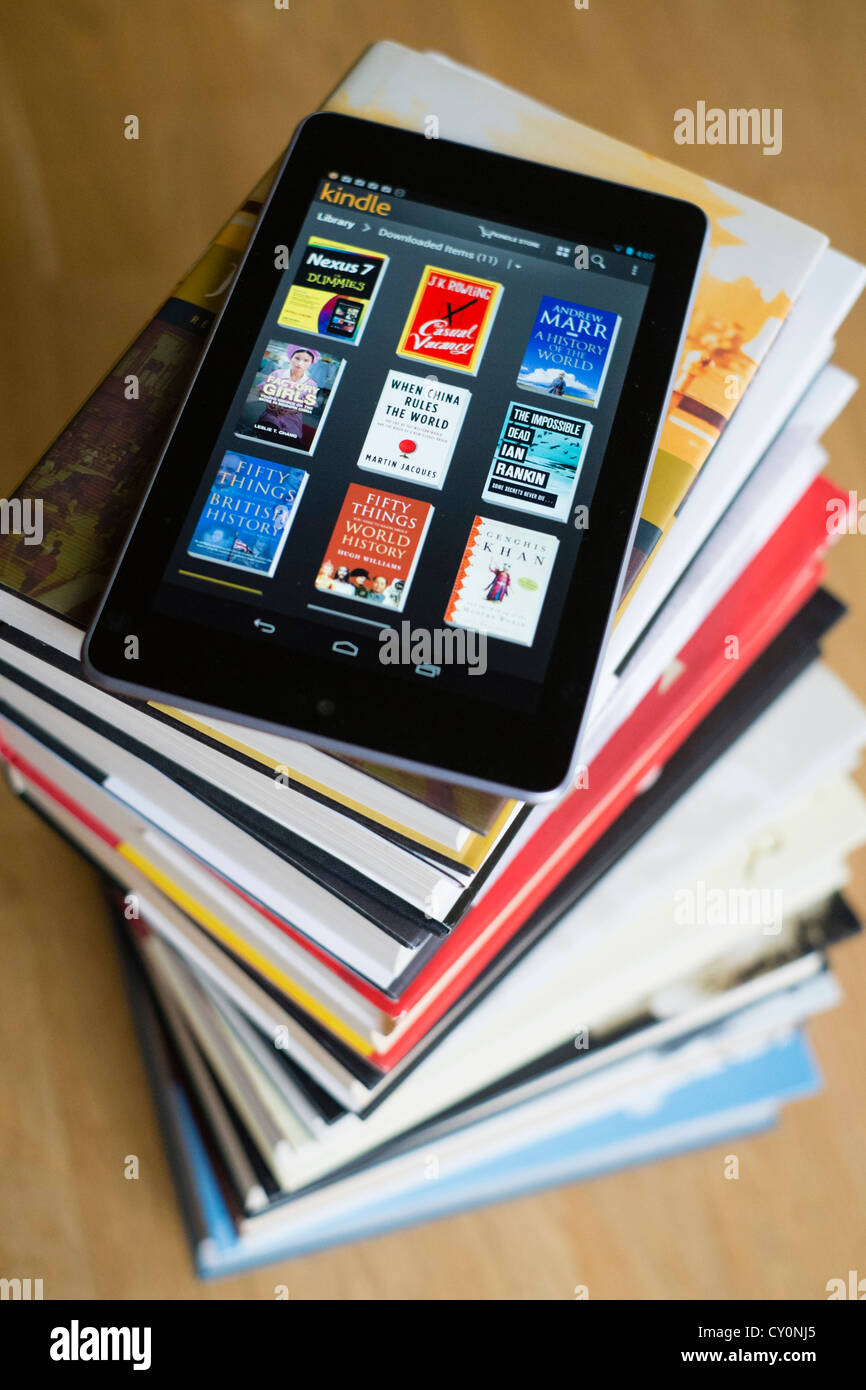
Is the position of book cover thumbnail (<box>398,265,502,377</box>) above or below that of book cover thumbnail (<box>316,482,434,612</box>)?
above

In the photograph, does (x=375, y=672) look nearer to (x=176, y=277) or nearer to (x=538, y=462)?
(x=538, y=462)

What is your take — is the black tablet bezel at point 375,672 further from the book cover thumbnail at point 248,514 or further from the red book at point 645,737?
the red book at point 645,737

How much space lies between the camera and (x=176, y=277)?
0.59 m

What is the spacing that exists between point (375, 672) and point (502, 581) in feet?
0.16

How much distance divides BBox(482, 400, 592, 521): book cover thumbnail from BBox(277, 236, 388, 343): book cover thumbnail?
0.06 meters

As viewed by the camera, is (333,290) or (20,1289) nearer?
(333,290)

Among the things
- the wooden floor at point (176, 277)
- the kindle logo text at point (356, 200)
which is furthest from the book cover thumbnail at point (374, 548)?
the wooden floor at point (176, 277)

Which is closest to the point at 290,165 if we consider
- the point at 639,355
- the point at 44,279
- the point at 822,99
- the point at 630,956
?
the point at 639,355

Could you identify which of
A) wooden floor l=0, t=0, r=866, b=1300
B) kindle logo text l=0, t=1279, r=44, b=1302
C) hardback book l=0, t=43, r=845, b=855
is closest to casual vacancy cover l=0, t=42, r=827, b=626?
hardback book l=0, t=43, r=845, b=855

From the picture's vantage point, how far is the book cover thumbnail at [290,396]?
1.05 feet

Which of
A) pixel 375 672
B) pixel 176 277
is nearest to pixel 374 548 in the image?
pixel 375 672

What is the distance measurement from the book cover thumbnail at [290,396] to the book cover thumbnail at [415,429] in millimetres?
18

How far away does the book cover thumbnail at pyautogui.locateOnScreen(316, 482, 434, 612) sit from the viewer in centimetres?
31
